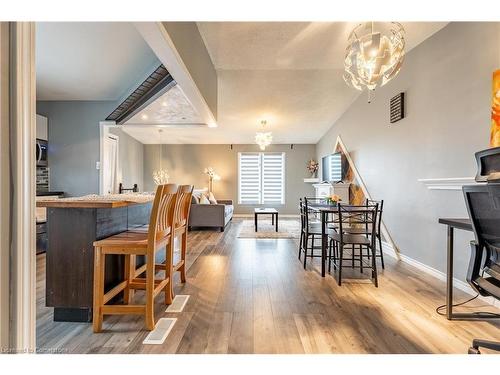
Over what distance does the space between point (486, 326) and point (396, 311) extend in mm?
616

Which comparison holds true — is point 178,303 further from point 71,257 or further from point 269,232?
point 269,232

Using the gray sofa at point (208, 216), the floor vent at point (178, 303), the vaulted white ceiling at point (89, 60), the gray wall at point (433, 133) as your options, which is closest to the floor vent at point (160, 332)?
the floor vent at point (178, 303)

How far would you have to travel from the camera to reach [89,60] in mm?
3893

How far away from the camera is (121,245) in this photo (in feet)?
5.88

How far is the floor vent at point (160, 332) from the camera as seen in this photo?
1695 millimetres

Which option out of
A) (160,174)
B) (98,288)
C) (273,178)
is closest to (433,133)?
(98,288)

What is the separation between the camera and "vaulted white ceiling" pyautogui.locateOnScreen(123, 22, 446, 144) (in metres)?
3.45

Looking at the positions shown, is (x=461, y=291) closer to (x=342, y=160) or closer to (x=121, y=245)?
(x=121, y=245)

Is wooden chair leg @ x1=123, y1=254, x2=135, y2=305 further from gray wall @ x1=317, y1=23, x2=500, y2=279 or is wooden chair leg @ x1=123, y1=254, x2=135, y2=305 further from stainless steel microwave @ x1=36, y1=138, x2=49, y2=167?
stainless steel microwave @ x1=36, y1=138, x2=49, y2=167

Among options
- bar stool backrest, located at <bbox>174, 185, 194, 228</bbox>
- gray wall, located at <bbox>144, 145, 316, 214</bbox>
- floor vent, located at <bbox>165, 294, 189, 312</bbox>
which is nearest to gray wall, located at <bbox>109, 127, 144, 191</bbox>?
gray wall, located at <bbox>144, 145, 316, 214</bbox>

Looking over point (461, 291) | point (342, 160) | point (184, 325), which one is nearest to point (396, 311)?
point (461, 291)

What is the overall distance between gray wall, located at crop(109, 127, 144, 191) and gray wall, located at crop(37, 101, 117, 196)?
1794 millimetres
